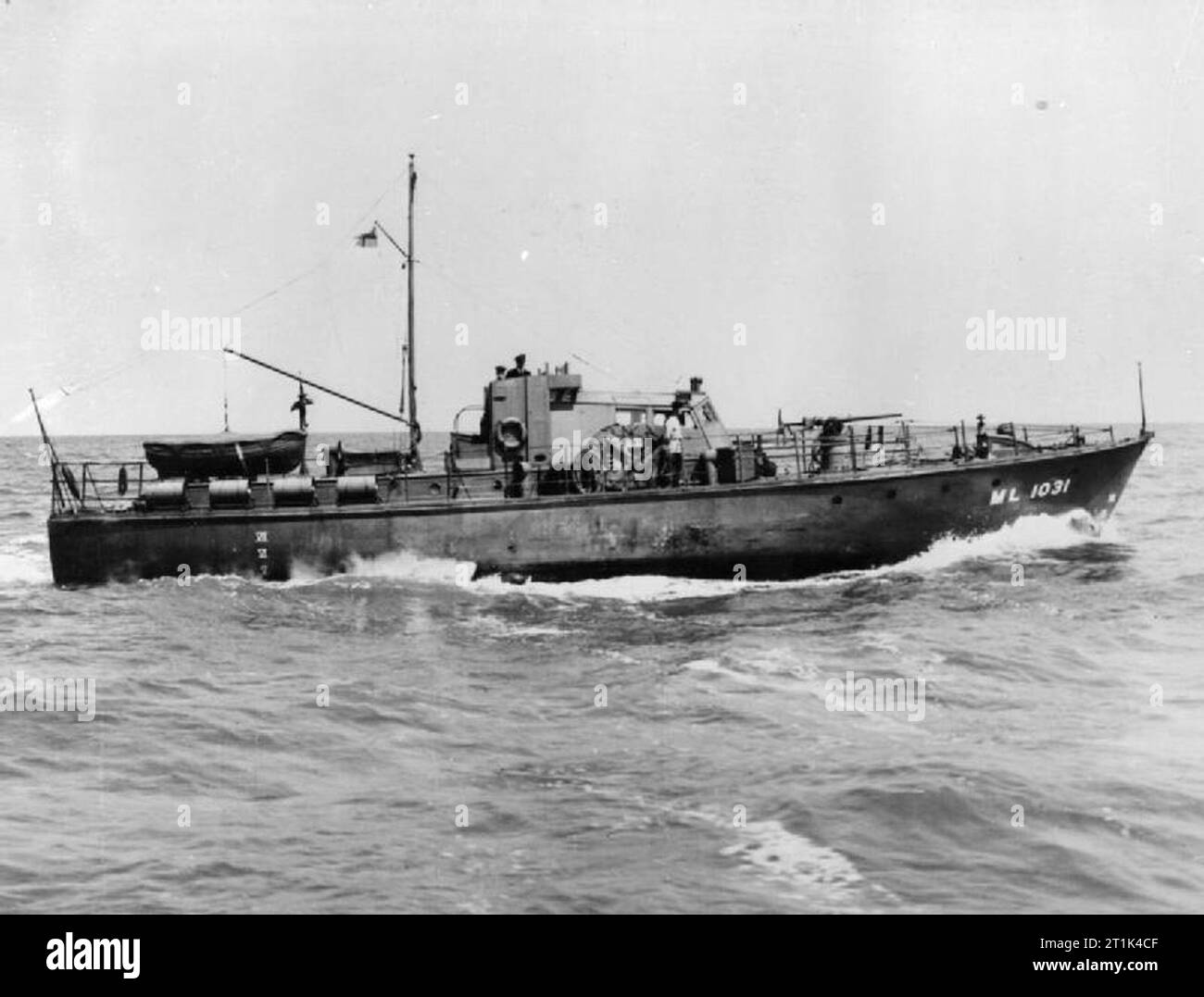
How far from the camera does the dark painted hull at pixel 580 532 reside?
22.7 metres

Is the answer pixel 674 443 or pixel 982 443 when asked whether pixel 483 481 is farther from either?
pixel 982 443

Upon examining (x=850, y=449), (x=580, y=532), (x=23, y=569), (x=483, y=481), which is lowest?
(x=23, y=569)

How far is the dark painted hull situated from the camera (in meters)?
22.7

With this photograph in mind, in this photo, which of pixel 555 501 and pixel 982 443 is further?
pixel 982 443

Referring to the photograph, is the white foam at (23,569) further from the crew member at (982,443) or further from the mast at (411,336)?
the crew member at (982,443)

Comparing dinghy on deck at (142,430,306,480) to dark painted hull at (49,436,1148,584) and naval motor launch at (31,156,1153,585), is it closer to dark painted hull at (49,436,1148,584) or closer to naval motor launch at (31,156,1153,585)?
naval motor launch at (31,156,1153,585)

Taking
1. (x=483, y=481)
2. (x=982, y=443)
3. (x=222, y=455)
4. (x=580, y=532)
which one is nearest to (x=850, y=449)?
(x=982, y=443)

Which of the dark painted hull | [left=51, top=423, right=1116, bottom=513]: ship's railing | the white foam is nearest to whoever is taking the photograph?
the dark painted hull

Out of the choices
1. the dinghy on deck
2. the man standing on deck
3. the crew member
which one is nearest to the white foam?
the dinghy on deck

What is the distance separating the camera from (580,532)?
2281 cm

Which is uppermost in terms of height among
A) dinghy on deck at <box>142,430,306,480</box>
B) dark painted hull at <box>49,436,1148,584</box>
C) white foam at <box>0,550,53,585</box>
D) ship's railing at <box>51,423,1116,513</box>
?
dinghy on deck at <box>142,430,306,480</box>
